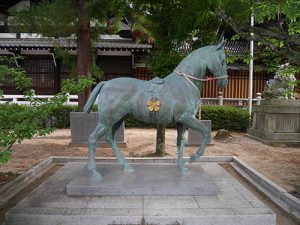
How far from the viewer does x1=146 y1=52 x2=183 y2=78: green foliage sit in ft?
25.5

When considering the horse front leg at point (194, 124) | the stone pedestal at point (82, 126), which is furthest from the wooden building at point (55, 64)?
the horse front leg at point (194, 124)

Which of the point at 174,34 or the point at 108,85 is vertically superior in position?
the point at 174,34

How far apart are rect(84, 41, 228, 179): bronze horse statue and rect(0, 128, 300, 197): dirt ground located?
2646 millimetres

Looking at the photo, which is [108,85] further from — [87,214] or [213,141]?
[213,141]

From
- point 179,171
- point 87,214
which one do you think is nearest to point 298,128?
point 179,171

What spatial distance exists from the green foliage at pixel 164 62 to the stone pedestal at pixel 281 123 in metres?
5.84

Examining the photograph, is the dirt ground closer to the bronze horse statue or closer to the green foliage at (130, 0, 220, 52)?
the bronze horse statue

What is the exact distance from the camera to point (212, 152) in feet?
30.2

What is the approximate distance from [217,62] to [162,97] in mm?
1087

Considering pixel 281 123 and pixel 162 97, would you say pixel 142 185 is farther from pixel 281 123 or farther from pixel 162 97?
pixel 281 123

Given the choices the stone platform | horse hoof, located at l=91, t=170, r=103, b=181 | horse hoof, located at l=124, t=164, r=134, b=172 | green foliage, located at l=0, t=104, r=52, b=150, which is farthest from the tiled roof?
the stone platform

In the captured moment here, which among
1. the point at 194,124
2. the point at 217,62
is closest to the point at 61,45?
the point at 217,62

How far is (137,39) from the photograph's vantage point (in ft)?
52.3

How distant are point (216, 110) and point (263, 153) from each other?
206 inches
